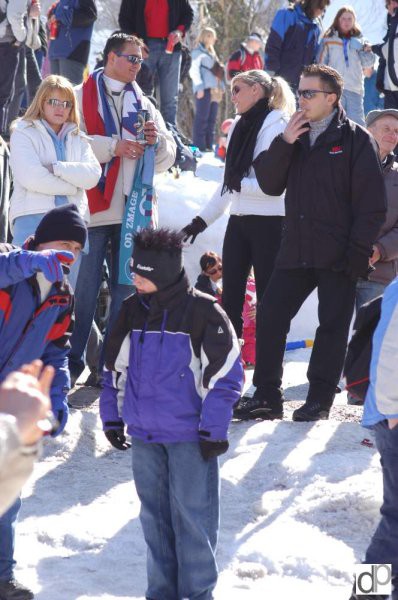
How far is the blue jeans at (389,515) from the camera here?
427 centimetres

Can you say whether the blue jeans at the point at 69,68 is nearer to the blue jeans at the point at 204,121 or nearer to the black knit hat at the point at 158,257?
the blue jeans at the point at 204,121

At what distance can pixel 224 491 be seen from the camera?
19.8 ft

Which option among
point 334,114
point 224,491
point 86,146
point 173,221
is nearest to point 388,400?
point 224,491

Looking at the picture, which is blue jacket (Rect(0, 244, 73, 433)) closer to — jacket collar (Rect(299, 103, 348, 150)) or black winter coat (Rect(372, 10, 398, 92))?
jacket collar (Rect(299, 103, 348, 150))

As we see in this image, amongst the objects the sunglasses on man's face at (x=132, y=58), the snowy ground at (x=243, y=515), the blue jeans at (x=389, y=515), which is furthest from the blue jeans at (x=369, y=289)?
the blue jeans at (x=389, y=515)

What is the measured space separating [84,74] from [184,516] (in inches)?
328

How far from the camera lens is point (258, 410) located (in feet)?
22.4

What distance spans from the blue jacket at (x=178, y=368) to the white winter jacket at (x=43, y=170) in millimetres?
2231

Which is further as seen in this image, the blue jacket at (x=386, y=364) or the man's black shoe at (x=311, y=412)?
the man's black shoe at (x=311, y=412)

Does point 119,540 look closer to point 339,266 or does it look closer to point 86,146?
point 339,266

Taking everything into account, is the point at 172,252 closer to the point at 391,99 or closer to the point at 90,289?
the point at 90,289

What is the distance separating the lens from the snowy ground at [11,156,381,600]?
504 cm

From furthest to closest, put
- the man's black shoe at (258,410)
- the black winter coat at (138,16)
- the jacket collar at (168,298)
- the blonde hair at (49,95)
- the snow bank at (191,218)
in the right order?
the black winter coat at (138,16), the snow bank at (191,218), the man's black shoe at (258,410), the blonde hair at (49,95), the jacket collar at (168,298)

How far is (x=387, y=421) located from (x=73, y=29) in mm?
8043
